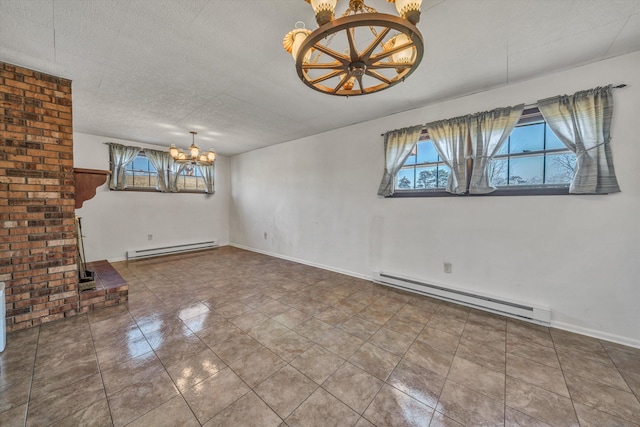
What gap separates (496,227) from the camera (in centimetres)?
279

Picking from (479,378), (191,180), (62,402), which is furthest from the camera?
(191,180)

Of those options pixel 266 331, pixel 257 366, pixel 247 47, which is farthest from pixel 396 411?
pixel 247 47

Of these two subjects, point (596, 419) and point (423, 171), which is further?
point (423, 171)

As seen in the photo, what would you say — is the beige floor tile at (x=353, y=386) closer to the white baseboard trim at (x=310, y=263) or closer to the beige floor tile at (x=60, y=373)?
the beige floor tile at (x=60, y=373)

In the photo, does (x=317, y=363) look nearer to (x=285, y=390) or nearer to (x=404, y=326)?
(x=285, y=390)

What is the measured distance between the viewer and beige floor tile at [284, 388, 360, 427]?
1.39m

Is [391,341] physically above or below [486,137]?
below

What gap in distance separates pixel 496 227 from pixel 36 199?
16.7ft

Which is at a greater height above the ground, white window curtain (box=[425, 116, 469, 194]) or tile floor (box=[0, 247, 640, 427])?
white window curtain (box=[425, 116, 469, 194])

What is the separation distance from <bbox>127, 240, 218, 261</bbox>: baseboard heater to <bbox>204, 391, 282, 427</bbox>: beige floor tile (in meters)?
5.12

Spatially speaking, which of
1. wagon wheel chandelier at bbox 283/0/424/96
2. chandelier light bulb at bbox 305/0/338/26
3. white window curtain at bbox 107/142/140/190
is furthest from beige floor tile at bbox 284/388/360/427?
white window curtain at bbox 107/142/140/190

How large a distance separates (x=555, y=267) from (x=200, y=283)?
15.1 feet

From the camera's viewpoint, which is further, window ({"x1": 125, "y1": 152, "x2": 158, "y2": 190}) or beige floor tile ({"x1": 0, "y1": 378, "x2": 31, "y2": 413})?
window ({"x1": 125, "y1": 152, "x2": 158, "y2": 190})

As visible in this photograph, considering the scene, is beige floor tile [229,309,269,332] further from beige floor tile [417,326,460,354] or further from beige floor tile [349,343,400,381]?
beige floor tile [417,326,460,354]
